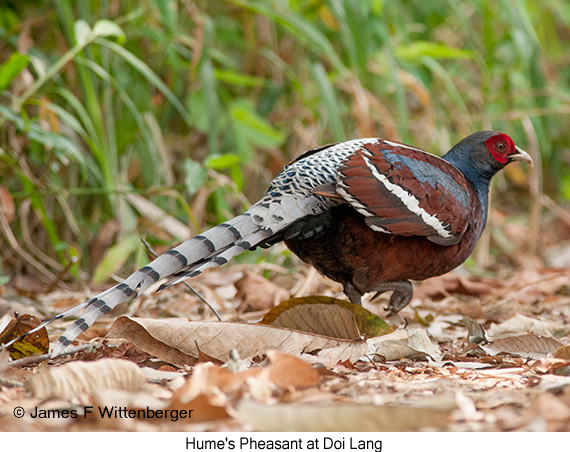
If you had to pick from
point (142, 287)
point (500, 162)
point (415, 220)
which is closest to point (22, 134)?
point (142, 287)

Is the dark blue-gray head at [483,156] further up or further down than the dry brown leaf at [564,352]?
further up

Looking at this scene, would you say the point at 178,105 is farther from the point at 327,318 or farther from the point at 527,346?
the point at 527,346

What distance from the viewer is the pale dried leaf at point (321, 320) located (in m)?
2.76

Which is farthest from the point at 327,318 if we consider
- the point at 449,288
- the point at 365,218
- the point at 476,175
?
the point at 449,288

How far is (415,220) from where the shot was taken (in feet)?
10.5

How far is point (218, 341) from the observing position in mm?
2656

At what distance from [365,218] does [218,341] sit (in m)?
0.90

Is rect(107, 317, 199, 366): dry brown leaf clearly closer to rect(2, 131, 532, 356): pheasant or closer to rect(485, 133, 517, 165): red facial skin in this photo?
rect(2, 131, 532, 356): pheasant

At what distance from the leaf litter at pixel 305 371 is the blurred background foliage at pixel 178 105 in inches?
35.5

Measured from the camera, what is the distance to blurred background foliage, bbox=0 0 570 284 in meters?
4.33

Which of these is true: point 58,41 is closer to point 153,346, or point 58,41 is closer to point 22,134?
point 22,134

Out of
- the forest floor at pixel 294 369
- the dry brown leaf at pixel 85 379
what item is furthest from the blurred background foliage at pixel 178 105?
the dry brown leaf at pixel 85 379

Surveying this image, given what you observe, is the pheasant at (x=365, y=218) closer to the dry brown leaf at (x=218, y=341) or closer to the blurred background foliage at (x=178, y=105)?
the dry brown leaf at (x=218, y=341)
